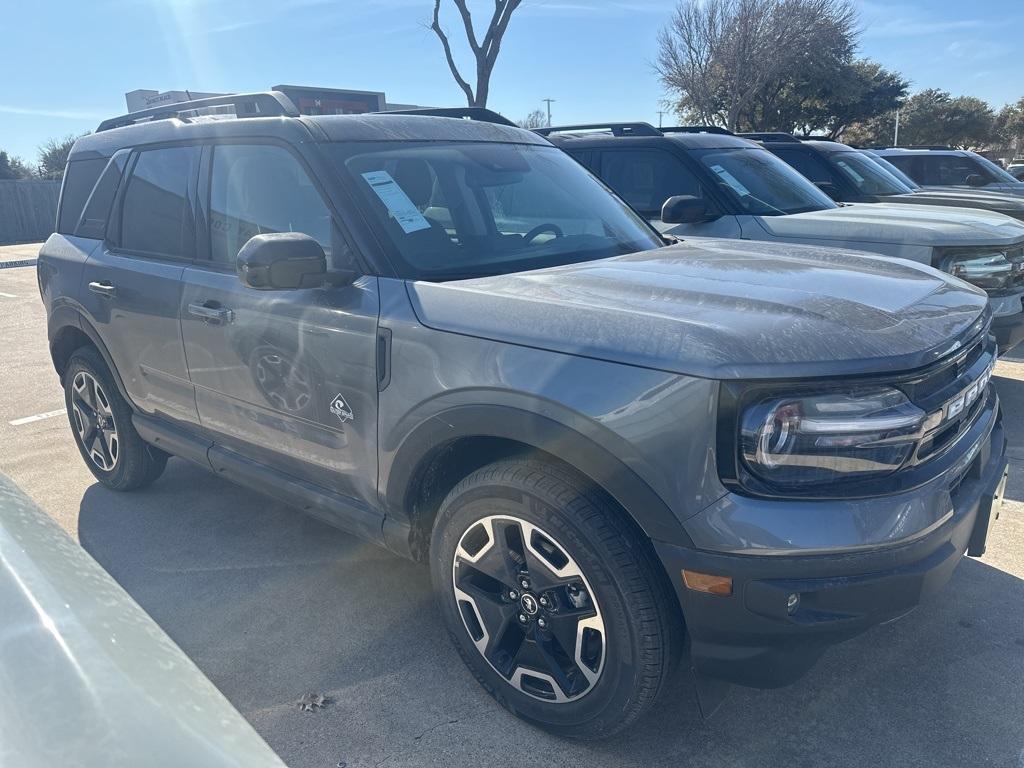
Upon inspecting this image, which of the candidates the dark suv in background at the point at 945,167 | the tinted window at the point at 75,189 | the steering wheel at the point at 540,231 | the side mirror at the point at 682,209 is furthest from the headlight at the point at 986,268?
the dark suv in background at the point at 945,167

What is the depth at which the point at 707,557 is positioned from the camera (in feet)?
6.41

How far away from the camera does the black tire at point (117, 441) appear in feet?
13.6

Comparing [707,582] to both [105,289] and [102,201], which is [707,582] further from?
[102,201]

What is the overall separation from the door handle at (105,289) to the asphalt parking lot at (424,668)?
3.77 feet

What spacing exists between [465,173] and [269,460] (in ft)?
4.57

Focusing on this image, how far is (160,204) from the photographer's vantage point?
3.67 m

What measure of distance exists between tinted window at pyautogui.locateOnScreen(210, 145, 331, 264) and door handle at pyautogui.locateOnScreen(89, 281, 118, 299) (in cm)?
78

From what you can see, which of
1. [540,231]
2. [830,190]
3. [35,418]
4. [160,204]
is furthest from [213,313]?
[830,190]

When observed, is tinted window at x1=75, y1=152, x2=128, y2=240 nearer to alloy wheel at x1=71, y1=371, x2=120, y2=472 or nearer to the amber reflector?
alloy wheel at x1=71, y1=371, x2=120, y2=472

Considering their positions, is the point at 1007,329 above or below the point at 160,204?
below

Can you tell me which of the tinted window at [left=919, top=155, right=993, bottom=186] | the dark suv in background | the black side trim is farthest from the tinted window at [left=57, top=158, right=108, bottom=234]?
the tinted window at [left=919, top=155, right=993, bottom=186]

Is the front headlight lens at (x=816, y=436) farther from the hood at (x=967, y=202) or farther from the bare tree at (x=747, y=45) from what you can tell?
the bare tree at (x=747, y=45)

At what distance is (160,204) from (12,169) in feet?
141

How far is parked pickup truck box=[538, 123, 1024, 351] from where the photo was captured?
529 centimetres
